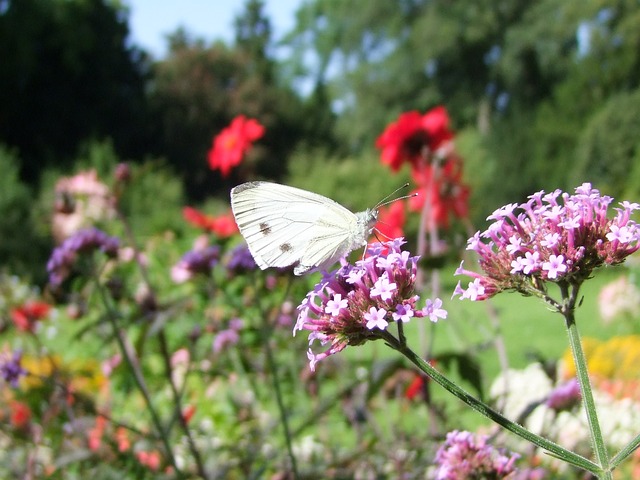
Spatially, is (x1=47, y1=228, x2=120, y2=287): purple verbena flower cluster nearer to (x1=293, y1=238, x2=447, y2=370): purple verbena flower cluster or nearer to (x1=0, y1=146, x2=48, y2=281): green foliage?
(x1=293, y1=238, x2=447, y2=370): purple verbena flower cluster

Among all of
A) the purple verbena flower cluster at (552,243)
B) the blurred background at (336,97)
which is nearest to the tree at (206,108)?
the blurred background at (336,97)

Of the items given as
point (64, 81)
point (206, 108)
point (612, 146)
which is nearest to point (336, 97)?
point (206, 108)

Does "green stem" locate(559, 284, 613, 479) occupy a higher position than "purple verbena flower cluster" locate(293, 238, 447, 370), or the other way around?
"purple verbena flower cluster" locate(293, 238, 447, 370)

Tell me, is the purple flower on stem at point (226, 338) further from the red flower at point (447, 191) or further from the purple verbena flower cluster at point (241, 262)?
the red flower at point (447, 191)

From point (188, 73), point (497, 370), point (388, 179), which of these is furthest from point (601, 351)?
point (188, 73)

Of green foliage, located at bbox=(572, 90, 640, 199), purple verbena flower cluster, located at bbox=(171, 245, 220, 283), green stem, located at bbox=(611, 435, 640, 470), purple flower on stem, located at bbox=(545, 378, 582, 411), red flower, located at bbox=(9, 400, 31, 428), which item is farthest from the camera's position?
green foliage, located at bbox=(572, 90, 640, 199)

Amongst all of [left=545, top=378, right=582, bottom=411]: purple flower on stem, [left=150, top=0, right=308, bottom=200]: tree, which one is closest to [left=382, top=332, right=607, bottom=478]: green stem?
[left=545, top=378, right=582, bottom=411]: purple flower on stem
